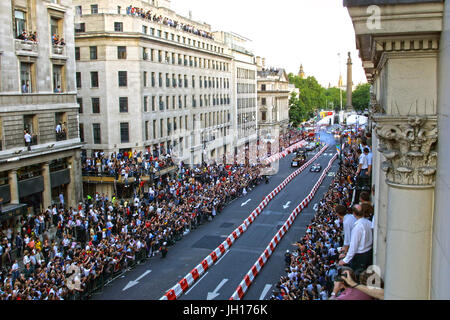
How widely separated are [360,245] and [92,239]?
66.3 feet

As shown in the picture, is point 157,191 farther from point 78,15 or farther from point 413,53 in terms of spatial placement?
point 413,53

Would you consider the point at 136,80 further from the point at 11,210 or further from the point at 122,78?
the point at 11,210

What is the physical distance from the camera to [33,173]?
31.7 m

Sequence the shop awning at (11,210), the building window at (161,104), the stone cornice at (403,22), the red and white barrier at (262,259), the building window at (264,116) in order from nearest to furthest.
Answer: the stone cornice at (403,22)
the red and white barrier at (262,259)
the shop awning at (11,210)
the building window at (161,104)
the building window at (264,116)

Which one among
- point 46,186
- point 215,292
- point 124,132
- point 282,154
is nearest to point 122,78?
point 124,132

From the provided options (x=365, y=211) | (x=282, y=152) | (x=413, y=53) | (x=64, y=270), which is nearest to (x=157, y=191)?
(x=64, y=270)

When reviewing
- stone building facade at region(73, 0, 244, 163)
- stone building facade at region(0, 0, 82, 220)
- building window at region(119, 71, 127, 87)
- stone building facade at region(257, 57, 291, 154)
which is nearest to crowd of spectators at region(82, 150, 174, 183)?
stone building facade at region(73, 0, 244, 163)

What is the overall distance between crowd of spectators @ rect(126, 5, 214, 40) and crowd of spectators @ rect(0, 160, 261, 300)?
19.3 m

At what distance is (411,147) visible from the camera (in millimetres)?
6836

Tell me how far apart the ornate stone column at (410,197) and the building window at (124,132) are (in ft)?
142

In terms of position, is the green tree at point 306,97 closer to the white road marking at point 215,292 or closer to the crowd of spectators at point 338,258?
the crowd of spectators at point 338,258

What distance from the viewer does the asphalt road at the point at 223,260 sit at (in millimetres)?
22812

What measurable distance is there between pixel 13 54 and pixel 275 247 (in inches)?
802

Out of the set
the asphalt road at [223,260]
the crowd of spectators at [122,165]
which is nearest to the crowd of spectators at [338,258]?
the asphalt road at [223,260]
